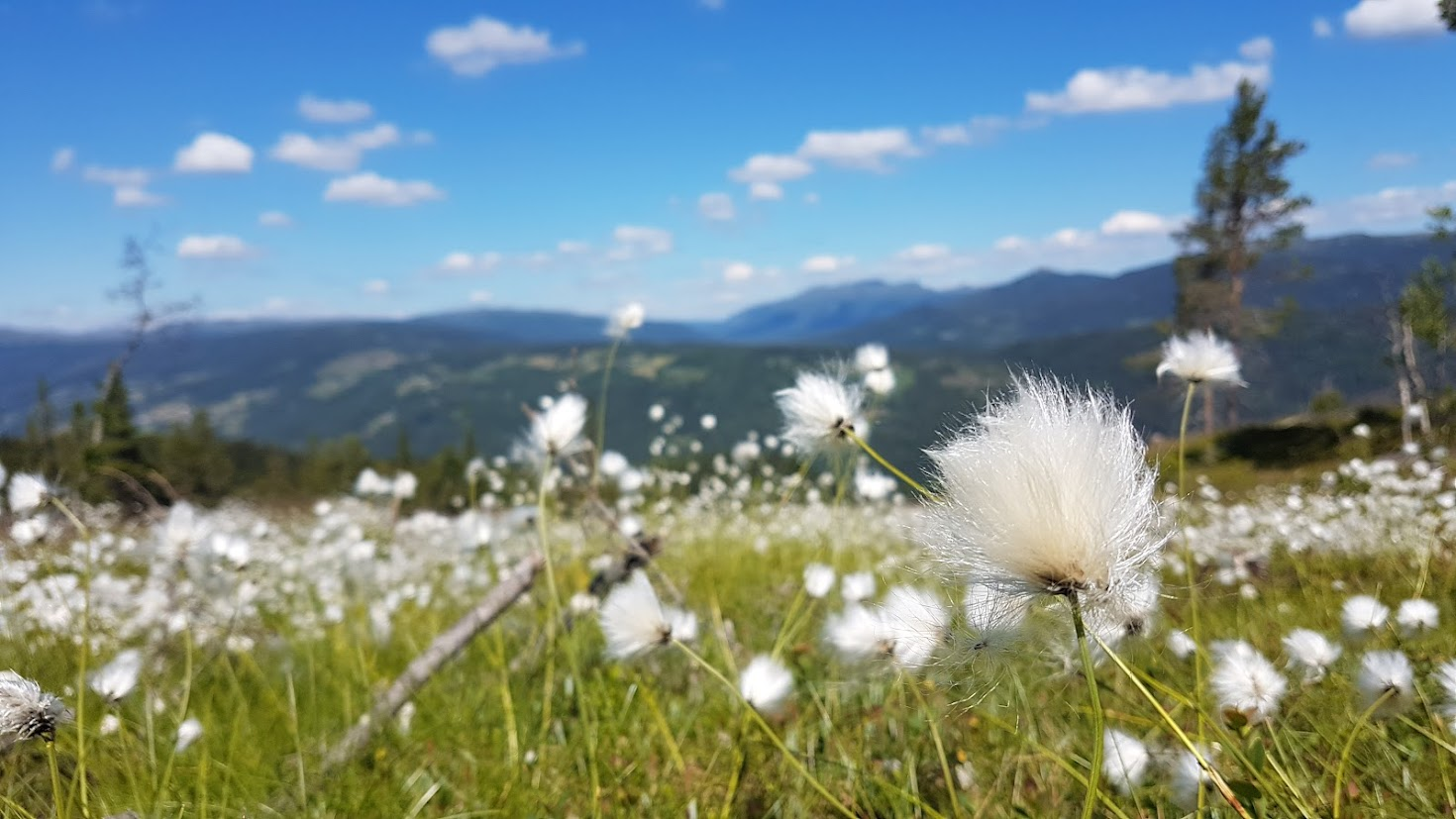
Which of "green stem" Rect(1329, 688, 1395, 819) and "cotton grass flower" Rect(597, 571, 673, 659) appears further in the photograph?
"cotton grass flower" Rect(597, 571, 673, 659)

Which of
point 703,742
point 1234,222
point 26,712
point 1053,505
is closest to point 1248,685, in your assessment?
point 1053,505

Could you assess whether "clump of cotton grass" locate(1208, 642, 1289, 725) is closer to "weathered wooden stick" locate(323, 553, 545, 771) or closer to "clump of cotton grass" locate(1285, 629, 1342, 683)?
"clump of cotton grass" locate(1285, 629, 1342, 683)

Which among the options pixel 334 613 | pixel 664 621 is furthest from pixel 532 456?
pixel 334 613

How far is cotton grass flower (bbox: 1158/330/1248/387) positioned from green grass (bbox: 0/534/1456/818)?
0.54 m

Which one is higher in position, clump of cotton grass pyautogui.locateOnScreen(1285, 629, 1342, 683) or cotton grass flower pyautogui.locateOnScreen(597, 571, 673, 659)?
cotton grass flower pyautogui.locateOnScreen(597, 571, 673, 659)

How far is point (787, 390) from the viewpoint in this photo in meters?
1.98

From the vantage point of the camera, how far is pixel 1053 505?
98 centimetres

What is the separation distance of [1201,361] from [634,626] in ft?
4.92

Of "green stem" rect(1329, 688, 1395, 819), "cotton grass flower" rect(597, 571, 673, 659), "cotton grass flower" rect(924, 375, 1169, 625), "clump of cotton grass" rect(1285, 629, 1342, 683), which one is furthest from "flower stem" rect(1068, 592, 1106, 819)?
"clump of cotton grass" rect(1285, 629, 1342, 683)

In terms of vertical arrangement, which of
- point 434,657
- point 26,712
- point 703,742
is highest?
point 26,712

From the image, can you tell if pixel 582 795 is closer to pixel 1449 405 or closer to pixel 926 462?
pixel 926 462

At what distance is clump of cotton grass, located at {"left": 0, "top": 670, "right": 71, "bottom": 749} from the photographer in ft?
4.12

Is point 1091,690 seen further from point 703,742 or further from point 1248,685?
point 703,742

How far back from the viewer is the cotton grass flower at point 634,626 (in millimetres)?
1834
